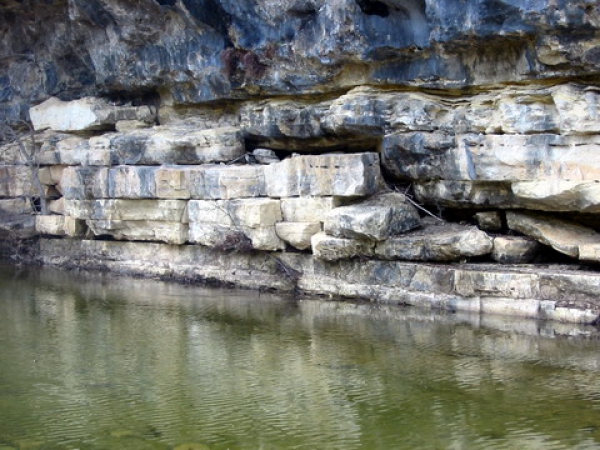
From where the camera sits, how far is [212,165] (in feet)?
53.8

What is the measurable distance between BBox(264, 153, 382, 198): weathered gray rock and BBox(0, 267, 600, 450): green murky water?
1.98m

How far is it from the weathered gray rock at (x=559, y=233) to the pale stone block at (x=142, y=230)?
6519mm

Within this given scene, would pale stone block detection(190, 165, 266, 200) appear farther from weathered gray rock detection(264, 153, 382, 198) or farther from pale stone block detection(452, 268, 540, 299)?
pale stone block detection(452, 268, 540, 299)

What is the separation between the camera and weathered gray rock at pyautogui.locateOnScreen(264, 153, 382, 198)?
45.9ft

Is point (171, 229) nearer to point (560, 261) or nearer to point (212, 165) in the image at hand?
point (212, 165)

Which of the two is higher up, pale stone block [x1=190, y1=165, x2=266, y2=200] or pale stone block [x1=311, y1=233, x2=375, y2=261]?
pale stone block [x1=190, y1=165, x2=266, y2=200]

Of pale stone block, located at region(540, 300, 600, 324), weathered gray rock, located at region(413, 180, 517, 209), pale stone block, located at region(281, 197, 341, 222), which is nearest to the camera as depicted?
pale stone block, located at region(540, 300, 600, 324)

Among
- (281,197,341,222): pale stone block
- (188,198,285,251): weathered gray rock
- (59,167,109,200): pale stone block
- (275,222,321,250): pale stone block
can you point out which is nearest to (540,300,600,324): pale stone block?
(281,197,341,222): pale stone block

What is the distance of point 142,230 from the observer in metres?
17.2

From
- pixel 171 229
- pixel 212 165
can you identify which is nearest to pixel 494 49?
pixel 212 165

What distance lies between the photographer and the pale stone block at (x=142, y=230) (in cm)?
1648

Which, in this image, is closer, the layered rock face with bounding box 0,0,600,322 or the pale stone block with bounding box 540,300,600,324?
the pale stone block with bounding box 540,300,600,324

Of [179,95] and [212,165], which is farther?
[179,95]

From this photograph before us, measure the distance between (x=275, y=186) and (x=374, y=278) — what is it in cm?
269
